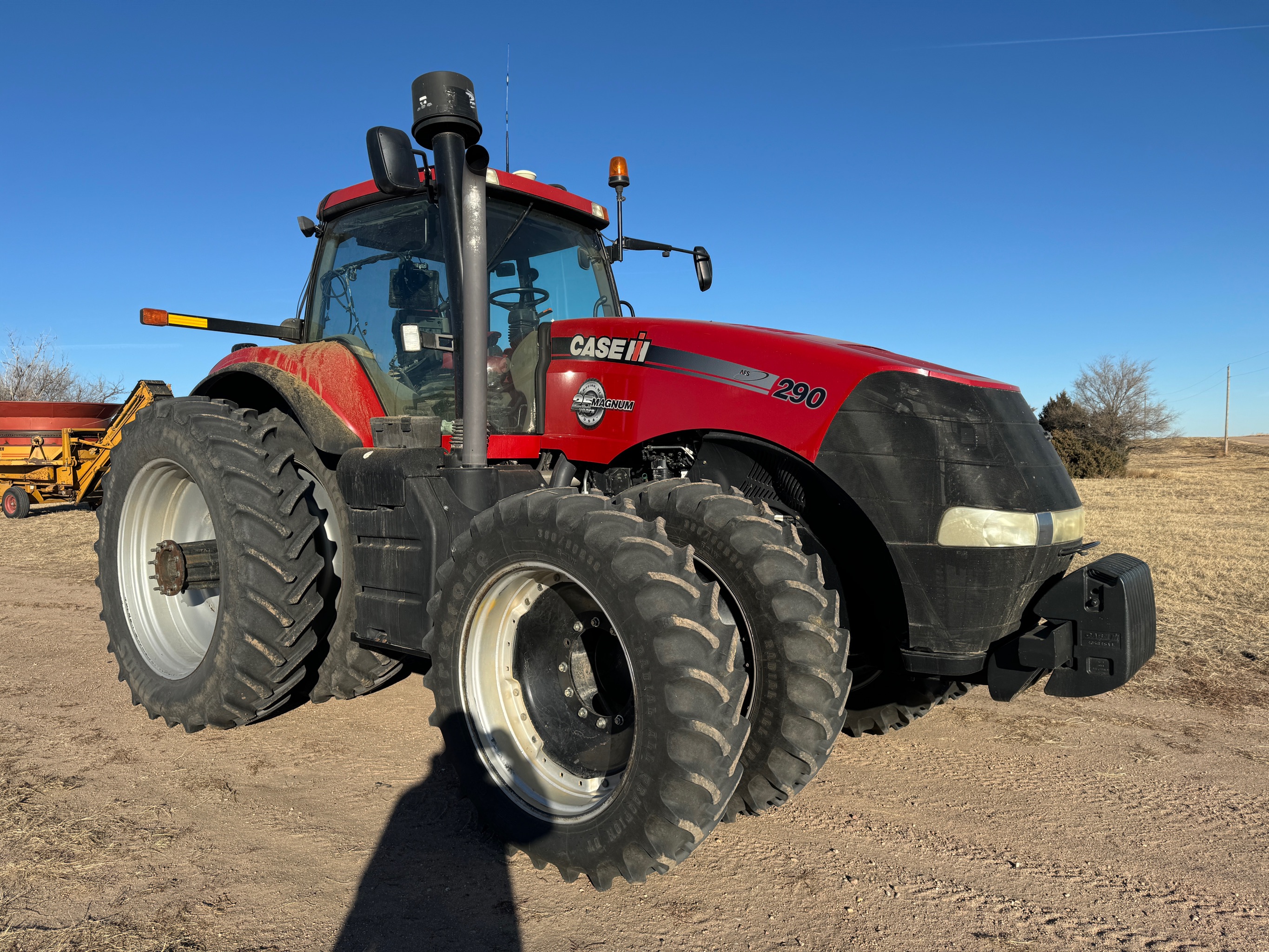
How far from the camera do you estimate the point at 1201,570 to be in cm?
804

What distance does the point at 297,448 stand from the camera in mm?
3986

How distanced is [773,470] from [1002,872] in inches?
60.1

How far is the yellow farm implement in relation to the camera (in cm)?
1285

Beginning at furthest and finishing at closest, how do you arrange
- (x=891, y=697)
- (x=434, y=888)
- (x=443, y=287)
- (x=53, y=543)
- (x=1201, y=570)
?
(x=53, y=543), (x=1201, y=570), (x=443, y=287), (x=891, y=697), (x=434, y=888)

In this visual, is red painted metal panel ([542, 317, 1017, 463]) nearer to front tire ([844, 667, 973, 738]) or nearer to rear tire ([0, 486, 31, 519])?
front tire ([844, 667, 973, 738])

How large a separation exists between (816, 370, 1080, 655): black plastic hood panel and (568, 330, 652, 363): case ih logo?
87 cm

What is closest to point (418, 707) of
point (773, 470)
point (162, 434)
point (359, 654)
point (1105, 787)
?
point (359, 654)

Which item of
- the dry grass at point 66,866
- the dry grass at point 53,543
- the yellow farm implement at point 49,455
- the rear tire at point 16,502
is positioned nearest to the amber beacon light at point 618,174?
the dry grass at point 66,866

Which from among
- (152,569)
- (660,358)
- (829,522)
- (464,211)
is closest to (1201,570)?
(829,522)

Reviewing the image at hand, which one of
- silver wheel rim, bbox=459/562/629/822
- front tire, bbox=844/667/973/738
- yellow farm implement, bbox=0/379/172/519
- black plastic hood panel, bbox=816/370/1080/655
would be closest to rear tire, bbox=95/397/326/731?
silver wheel rim, bbox=459/562/629/822

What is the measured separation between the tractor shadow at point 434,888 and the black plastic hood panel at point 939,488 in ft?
5.10

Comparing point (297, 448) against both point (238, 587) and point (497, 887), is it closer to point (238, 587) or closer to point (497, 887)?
point (238, 587)

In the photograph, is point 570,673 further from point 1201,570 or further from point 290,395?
point 1201,570

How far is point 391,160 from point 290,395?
1.42 meters
